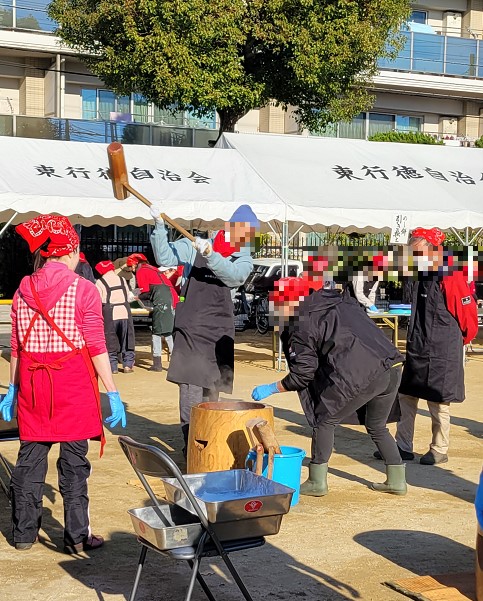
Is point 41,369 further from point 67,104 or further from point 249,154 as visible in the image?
point 67,104

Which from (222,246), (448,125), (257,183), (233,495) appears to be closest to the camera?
(233,495)

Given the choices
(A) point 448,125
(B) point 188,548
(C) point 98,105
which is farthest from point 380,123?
(B) point 188,548

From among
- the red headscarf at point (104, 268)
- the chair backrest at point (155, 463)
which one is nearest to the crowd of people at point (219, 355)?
the chair backrest at point (155, 463)

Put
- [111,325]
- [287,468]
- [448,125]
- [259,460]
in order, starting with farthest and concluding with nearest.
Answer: [448,125], [111,325], [287,468], [259,460]

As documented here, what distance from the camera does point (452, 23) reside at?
109 ft

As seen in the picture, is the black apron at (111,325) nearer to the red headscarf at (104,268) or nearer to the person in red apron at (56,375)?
the red headscarf at (104,268)

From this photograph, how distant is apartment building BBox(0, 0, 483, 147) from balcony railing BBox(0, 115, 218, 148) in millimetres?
25

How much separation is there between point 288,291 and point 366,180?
355 inches

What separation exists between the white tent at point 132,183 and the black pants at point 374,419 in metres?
6.82

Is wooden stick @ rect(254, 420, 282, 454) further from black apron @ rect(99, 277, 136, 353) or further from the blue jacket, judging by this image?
black apron @ rect(99, 277, 136, 353)

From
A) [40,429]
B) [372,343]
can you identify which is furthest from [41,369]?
[372,343]

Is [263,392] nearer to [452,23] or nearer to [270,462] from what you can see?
[270,462]

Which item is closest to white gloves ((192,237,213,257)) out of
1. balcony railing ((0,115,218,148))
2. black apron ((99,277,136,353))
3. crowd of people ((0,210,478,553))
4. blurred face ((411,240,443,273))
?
crowd of people ((0,210,478,553))

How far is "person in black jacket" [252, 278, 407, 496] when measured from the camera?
6.39 metres
